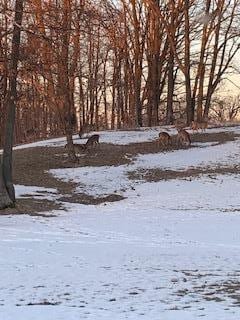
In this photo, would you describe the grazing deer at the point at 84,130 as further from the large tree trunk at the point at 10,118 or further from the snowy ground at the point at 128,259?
the large tree trunk at the point at 10,118

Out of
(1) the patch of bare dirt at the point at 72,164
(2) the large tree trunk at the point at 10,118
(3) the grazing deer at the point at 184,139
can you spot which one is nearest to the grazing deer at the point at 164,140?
(1) the patch of bare dirt at the point at 72,164

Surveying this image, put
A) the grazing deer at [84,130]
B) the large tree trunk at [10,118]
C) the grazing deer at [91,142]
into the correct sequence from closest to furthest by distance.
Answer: the large tree trunk at [10,118], the grazing deer at [91,142], the grazing deer at [84,130]

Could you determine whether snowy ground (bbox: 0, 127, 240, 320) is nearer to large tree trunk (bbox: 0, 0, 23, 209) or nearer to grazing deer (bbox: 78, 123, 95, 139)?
large tree trunk (bbox: 0, 0, 23, 209)

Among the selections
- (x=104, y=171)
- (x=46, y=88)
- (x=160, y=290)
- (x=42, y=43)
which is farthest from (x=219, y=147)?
(x=160, y=290)

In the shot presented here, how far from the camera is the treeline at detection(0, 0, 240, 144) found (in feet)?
52.1

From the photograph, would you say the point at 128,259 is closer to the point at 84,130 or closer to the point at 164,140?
the point at 164,140

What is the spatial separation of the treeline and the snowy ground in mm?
4561

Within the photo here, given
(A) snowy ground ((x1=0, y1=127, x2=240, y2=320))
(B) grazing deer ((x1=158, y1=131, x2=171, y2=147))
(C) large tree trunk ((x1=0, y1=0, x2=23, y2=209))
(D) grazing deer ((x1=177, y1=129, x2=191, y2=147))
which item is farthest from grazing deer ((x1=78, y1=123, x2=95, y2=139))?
(C) large tree trunk ((x1=0, y1=0, x2=23, y2=209))

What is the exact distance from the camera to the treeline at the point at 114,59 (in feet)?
52.1

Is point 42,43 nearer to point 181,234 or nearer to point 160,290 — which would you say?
point 181,234

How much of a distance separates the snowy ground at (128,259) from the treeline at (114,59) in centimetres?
456

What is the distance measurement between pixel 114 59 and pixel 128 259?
4546cm

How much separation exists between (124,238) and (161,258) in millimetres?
2708

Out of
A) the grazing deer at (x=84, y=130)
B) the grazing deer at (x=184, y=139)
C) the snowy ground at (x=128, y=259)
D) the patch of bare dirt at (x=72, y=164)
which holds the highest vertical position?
the grazing deer at (x=84, y=130)
